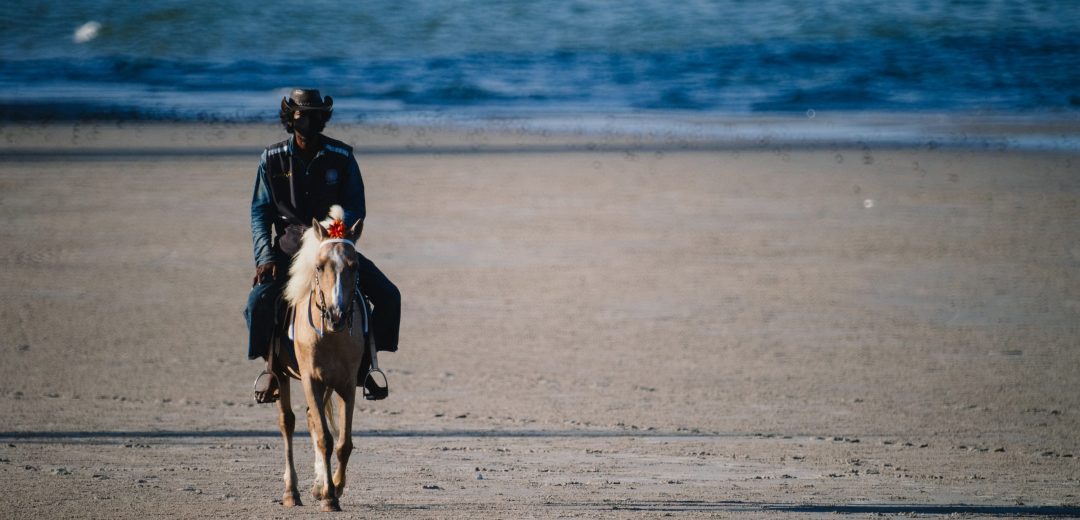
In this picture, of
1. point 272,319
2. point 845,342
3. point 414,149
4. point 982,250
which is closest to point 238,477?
point 272,319

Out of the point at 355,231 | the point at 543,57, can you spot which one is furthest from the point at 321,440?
the point at 543,57

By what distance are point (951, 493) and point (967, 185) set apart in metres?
20.9

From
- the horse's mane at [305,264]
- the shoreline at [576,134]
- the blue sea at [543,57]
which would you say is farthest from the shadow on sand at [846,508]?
the blue sea at [543,57]

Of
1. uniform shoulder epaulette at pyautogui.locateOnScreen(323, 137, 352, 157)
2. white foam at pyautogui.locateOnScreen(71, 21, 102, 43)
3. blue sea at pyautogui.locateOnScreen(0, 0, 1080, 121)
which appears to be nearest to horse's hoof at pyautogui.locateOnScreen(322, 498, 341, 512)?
uniform shoulder epaulette at pyautogui.locateOnScreen(323, 137, 352, 157)

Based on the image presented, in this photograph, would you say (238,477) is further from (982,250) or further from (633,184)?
(633,184)

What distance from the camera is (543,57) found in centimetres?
6550

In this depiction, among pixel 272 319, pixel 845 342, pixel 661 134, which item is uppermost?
pixel 272 319

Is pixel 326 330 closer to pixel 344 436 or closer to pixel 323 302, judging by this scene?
pixel 323 302

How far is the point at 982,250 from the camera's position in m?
22.1

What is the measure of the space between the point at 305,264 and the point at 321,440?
998 millimetres

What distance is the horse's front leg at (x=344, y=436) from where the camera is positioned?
27.0 feet

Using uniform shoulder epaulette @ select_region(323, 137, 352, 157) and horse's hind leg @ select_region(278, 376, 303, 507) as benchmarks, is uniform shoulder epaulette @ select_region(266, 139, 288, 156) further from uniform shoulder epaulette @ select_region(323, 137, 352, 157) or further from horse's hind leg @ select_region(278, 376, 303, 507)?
horse's hind leg @ select_region(278, 376, 303, 507)

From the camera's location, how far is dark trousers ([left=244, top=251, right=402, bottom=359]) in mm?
8578

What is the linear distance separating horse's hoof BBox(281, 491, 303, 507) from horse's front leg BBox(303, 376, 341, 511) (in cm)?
16
